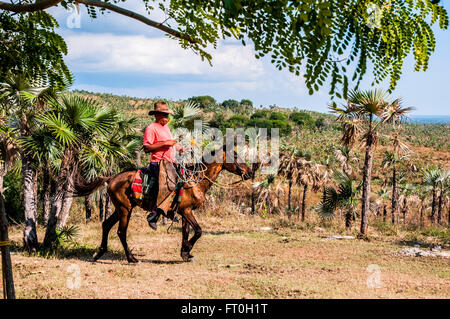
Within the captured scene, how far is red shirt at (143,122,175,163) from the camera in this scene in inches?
318

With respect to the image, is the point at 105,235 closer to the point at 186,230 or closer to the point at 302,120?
the point at 186,230

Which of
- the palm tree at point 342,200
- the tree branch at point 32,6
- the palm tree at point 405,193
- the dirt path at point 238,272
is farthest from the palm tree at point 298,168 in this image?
the tree branch at point 32,6

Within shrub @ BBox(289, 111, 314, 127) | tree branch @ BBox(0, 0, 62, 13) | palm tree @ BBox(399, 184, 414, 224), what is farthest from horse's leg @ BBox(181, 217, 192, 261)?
shrub @ BBox(289, 111, 314, 127)

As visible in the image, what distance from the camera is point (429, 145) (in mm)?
79500

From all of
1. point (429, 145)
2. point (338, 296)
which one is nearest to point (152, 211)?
point (338, 296)

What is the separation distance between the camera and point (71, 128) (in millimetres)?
10789

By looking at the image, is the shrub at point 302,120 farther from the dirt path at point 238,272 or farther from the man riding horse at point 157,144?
the man riding horse at point 157,144

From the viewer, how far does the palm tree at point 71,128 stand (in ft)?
34.5

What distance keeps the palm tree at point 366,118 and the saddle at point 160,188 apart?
11134mm

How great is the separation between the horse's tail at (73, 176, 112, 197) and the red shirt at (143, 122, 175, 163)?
2139 mm

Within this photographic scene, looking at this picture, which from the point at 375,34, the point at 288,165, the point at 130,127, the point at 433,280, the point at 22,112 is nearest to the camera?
the point at 375,34

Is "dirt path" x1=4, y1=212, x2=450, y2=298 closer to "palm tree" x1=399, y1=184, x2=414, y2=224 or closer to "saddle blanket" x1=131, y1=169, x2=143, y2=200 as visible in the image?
"saddle blanket" x1=131, y1=169, x2=143, y2=200

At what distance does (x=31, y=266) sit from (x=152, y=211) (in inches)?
109
